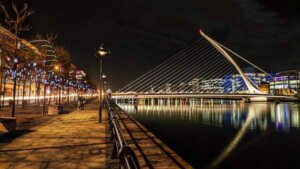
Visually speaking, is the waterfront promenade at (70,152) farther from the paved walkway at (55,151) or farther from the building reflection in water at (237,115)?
the building reflection in water at (237,115)

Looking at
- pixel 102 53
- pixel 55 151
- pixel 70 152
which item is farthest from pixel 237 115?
pixel 55 151

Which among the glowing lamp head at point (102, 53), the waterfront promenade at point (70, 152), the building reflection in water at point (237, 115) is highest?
the glowing lamp head at point (102, 53)

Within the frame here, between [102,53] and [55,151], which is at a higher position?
[102,53]

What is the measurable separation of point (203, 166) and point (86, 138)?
25.8 ft

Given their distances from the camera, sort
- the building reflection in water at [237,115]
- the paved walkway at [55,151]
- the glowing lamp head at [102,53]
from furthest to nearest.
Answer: the building reflection in water at [237,115]
the glowing lamp head at [102,53]
the paved walkway at [55,151]

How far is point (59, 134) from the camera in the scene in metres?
11.5

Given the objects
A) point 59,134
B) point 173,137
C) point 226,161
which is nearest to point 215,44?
point 173,137

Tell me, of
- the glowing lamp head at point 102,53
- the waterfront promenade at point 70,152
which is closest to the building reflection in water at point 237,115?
the glowing lamp head at point 102,53

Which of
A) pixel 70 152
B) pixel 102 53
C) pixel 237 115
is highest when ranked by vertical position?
pixel 102 53

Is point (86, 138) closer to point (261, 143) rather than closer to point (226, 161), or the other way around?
point (226, 161)

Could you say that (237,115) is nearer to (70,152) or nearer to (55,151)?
(70,152)

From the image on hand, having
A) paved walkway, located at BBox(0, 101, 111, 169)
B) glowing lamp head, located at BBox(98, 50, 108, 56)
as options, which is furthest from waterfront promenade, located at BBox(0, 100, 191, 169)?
glowing lamp head, located at BBox(98, 50, 108, 56)

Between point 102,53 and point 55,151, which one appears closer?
point 55,151

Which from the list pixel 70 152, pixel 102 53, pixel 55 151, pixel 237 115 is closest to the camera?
pixel 70 152
